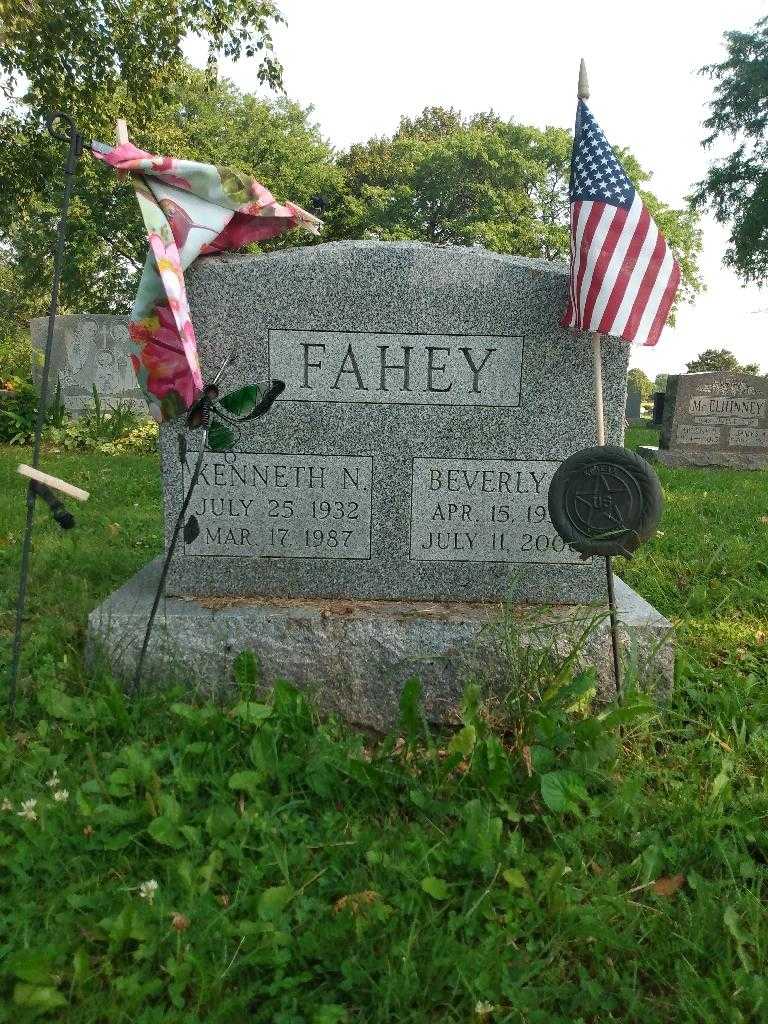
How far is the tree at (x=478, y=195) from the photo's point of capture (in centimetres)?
2800

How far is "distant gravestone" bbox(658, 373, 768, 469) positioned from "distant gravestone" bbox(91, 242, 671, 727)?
9070 millimetres

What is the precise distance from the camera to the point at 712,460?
11.4m

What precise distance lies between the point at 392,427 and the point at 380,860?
66.6 inches

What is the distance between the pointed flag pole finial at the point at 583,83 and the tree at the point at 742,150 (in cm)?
2450

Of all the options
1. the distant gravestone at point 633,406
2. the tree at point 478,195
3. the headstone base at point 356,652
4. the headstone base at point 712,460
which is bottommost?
the headstone base at point 356,652

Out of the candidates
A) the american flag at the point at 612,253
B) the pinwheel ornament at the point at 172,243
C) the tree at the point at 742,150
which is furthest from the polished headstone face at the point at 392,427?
the tree at the point at 742,150

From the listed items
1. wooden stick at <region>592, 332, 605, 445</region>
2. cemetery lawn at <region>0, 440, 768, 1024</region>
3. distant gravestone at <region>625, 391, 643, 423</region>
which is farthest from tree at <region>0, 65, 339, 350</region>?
distant gravestone at <region>625, 391, 643, 423</region>

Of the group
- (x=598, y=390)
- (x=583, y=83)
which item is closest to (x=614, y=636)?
(x=598, y=390)

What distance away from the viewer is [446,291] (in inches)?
120

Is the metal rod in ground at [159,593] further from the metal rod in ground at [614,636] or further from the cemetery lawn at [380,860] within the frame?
the metal rod in ground at [614,636]

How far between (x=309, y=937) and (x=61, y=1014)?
0.53m

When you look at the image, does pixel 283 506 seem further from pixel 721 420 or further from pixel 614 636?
pixel 721 420

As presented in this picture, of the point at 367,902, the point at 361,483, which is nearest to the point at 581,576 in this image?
the point at 361,483

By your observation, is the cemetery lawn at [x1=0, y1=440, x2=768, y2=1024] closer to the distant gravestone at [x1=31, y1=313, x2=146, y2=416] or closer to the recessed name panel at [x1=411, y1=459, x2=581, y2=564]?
the recessed name panel at [x1=411, y1=459, x2=581, y2=564]
